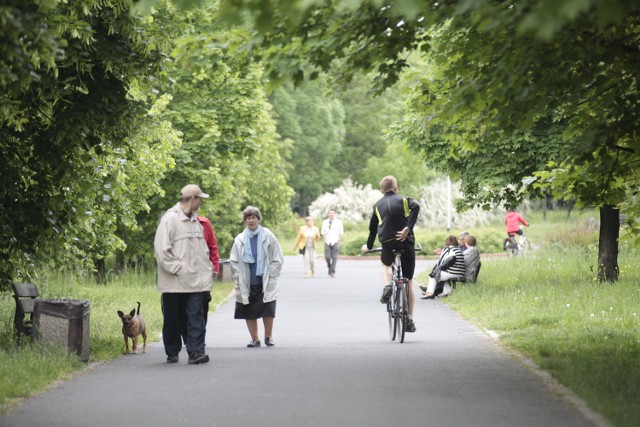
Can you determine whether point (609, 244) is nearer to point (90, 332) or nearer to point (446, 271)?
point (446, 271)

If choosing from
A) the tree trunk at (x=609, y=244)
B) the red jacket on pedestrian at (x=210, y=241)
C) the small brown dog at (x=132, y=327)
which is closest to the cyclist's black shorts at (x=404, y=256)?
the red jacket on pedestrian at (x=210, y=241)

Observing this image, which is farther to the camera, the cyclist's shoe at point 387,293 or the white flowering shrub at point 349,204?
the white flowering shrub at point 349,204

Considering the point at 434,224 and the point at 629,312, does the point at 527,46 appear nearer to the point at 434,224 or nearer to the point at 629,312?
the point at 629,312

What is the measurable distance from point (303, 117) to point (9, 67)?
75.1 m

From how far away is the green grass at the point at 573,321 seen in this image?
9.79 metres

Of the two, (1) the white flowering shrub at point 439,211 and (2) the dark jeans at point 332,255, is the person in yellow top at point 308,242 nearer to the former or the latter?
(2) the dark jeans at point 332,255

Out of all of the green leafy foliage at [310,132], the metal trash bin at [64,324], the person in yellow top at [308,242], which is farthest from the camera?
the green leafy foliage at [310,132]

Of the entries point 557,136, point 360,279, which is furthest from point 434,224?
point 557,136

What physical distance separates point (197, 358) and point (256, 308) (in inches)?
96.7

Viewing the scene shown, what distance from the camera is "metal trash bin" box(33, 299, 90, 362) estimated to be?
40.8 feet

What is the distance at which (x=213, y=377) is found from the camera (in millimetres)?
11078

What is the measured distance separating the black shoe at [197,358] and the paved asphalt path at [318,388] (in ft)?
0.29

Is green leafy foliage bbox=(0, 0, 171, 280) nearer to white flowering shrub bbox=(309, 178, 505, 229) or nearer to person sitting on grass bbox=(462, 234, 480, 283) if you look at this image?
person sitting on grass bbox=(462, 234, 480, 283)

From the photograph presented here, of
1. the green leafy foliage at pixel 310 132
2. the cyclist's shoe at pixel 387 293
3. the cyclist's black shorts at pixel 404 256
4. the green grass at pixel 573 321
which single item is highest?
the green leafy foliage at pixel 310 132
